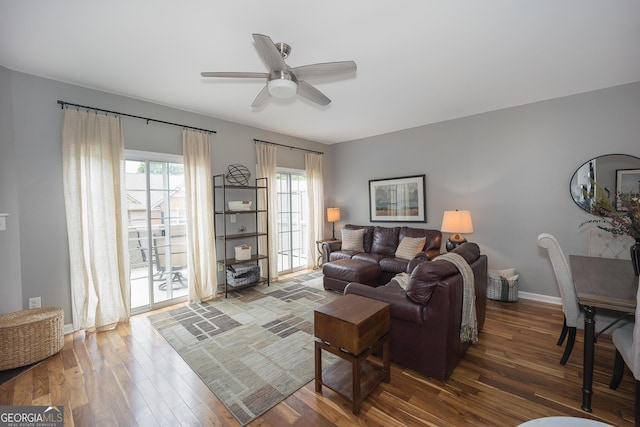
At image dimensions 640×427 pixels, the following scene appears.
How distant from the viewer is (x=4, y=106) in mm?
2551

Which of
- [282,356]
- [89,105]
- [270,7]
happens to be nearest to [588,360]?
[282,356]

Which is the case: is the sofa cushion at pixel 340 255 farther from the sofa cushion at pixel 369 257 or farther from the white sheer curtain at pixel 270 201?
Result: the white sheer curtain at pixel 270 201

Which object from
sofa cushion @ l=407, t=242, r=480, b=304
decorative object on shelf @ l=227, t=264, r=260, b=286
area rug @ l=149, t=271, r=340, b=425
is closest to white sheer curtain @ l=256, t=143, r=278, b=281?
decorative object on shelf @ l=227, t=264, r=260, b=286

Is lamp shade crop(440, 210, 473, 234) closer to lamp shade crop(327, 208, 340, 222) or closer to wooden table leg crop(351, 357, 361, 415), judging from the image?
lamp shade crop(327, 208, 340, 222)

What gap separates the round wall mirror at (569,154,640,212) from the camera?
3119mm

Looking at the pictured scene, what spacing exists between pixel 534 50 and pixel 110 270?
16.5 feet

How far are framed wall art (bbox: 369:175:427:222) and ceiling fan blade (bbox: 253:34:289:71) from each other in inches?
141

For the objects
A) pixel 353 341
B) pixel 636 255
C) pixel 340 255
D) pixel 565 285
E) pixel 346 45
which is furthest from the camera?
pixel 340 255

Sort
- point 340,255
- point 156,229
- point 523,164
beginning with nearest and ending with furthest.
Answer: point 156,229 < point 523,164 < point 340,255

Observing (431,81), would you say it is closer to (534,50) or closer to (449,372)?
(534,50)

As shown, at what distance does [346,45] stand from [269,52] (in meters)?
0.90

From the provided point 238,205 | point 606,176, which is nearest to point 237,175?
point 238,205

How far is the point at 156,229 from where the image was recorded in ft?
11.9

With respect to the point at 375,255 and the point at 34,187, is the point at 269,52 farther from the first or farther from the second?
the point at 375,255
